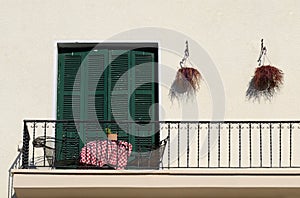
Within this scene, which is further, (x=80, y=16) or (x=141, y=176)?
(x=80, y=16)

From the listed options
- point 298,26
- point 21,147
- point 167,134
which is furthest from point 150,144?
point 298,26

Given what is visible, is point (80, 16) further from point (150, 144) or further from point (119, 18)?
point (150, 144)

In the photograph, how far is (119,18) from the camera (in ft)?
49.2

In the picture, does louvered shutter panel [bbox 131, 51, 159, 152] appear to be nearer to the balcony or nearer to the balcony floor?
the balcony

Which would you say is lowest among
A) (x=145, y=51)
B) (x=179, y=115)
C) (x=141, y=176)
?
(x=141, y=176)

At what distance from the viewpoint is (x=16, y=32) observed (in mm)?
14898

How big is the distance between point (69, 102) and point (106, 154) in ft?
4.58

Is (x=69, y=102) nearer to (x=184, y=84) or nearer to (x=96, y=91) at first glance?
(x=96, y=91)

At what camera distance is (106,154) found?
45.6 feet

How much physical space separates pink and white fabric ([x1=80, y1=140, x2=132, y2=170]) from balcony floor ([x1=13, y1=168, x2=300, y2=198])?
0.40 metres

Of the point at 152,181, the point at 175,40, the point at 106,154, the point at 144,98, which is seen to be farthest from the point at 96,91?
the point at 152,181

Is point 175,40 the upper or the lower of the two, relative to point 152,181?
upper

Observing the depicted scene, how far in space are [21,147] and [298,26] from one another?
5.09 meters

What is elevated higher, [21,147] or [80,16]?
[80,16]
